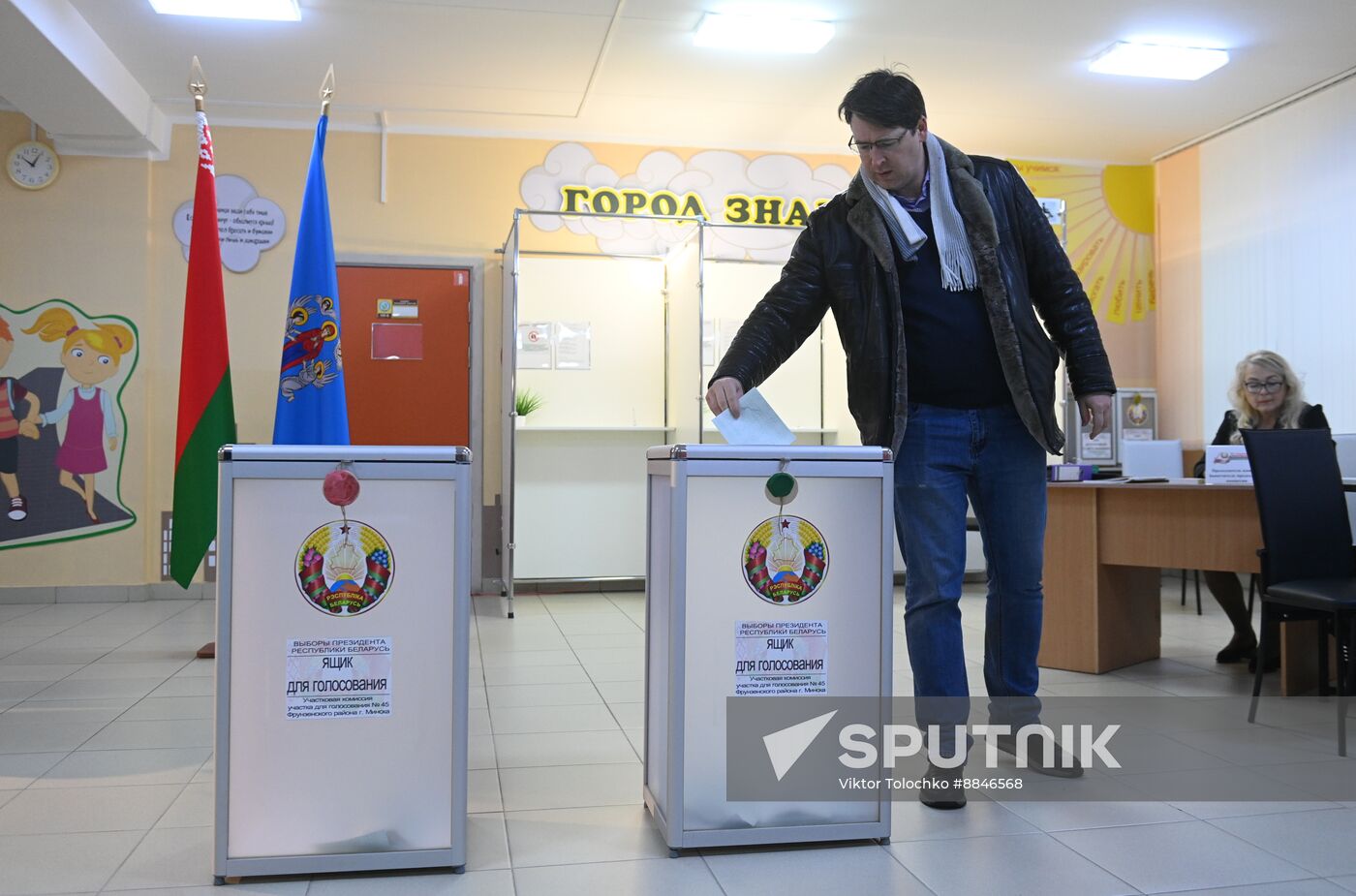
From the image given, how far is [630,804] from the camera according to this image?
2.35 m

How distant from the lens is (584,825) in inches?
86.9

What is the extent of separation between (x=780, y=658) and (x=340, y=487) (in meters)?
0.82

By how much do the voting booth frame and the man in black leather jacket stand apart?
152 inches

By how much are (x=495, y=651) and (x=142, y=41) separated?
3.24 m

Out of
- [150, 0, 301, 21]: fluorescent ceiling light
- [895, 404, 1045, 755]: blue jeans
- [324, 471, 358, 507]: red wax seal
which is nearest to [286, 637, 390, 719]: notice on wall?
[324, 471, 358, 507]: red wax seal

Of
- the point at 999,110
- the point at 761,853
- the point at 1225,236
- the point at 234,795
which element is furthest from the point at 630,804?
the point at 1225,236

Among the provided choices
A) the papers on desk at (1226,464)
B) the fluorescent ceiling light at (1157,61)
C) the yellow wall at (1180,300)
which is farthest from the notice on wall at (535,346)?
the yellow wall at (1180,300)

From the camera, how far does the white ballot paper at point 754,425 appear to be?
6.70 ft

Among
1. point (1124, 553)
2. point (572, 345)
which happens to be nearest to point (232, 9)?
point (572, 345)

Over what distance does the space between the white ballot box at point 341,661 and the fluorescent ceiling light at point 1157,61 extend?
4.56 meters

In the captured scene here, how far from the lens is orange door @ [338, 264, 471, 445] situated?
6133 mm

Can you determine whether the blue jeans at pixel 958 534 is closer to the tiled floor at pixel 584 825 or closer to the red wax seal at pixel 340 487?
the tiled floor at pixel 584 825

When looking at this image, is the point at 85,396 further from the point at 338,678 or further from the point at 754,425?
the point at 754,425

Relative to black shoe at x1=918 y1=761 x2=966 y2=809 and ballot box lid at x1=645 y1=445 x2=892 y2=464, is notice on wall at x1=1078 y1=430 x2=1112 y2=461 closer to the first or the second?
black shoe at x1=918 y1=761 x2=966 y2=809
